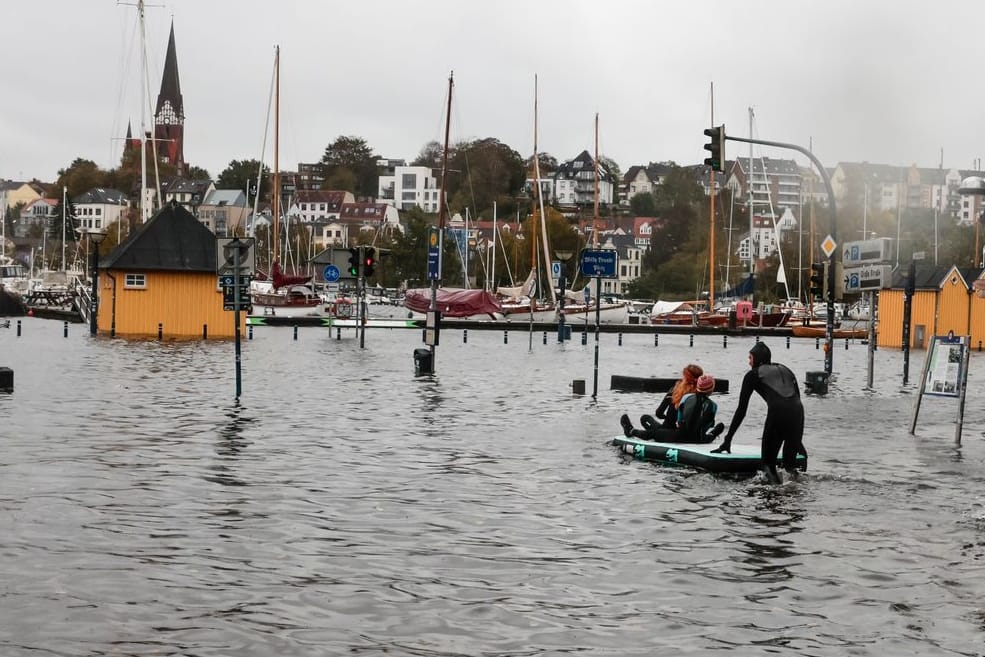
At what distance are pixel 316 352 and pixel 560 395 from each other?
19815 mm

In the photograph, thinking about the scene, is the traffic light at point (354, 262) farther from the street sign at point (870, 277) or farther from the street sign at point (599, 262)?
the street sign at point (870, 277)

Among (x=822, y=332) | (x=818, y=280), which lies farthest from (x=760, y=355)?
(x=822, y=332)

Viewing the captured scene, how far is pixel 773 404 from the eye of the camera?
619 inches

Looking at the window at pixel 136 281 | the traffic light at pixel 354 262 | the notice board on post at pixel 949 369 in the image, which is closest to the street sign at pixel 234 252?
the notice board on post at pixel 949 369

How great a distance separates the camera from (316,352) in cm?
4878

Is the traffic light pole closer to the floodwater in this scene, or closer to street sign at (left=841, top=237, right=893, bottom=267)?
street sign at (left=841, top=237, right=893, bottom=267)

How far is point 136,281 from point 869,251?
3521 centimetres

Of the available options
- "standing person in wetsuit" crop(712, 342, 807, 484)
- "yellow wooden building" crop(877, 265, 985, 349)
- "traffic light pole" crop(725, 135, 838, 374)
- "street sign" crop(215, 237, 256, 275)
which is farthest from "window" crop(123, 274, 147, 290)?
"standing person in wetsuit" crop(712, 342, 807, 484)

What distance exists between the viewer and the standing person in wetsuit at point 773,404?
51.5 feet

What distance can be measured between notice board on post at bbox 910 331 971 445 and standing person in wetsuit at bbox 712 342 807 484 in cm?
554

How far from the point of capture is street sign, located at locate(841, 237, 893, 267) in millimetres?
30750

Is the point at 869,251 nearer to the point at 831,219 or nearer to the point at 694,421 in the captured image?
the point at 831,219

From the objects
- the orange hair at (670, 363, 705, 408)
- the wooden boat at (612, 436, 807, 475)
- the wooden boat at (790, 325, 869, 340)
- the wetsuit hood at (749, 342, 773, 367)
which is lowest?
the wooden boat at (790, 325, 869, 340)

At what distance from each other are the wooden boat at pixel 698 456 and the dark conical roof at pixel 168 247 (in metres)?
41.1
